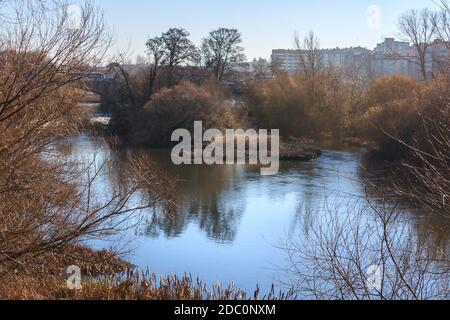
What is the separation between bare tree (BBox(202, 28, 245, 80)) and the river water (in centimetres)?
1607

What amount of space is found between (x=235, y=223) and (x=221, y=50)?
22756 mm

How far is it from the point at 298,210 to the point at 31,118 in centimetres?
748

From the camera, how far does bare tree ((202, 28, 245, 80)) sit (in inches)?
1286

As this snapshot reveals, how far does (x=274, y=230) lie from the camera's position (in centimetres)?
1077

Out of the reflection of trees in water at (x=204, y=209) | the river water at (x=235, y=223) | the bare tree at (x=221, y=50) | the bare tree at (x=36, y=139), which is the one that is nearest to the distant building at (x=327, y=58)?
the bare tree at (x=221, y=50)

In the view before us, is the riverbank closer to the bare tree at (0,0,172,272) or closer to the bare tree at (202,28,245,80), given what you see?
the bare tree at (0,0,172,272)

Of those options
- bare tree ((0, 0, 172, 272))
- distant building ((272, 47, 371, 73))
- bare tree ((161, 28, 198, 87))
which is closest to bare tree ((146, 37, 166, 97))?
bare tree ((161, 28, 198, 87))

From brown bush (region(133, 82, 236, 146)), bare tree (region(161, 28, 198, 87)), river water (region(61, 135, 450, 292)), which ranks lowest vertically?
river water (region(61, 135, 450, 292))

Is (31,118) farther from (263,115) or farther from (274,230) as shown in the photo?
(263,115)

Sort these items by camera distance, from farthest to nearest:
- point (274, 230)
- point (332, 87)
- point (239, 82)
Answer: point (239, 82) → point (332, 87) → point (274, 230)

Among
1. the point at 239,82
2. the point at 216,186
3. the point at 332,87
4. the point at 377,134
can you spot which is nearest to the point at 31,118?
the point at 216,186

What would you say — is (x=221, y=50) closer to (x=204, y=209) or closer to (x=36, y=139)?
(x=204, y=209)

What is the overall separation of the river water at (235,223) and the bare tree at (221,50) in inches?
633
